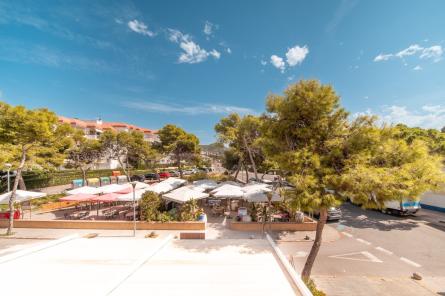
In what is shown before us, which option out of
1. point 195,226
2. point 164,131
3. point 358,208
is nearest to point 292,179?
point 195,226

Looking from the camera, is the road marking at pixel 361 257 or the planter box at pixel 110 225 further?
the planter box at pixel 110 225

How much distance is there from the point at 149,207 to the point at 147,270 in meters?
8.85

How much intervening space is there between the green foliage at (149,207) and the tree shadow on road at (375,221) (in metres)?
14.6

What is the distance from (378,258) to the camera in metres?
10.0

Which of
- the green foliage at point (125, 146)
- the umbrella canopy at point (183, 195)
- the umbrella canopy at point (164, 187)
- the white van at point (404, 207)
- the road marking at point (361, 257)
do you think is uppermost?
the green foliage at point (125, 146)

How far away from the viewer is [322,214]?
8.94 m

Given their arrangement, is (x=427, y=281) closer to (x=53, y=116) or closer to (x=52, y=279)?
(x=52, y=279)

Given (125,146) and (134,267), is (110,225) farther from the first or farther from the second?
(125,146)

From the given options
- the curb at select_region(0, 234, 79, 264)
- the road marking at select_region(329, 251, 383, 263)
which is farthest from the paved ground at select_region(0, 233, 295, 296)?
the road marking at select_region(329, 251, 383, 263)

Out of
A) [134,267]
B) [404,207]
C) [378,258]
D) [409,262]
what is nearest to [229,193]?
[378,258]

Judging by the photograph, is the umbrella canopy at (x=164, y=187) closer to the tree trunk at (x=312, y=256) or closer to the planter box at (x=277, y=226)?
the planter box at (x=277, y=226)

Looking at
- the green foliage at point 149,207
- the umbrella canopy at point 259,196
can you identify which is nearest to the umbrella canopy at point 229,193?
the umbrella canopy at point 259,196

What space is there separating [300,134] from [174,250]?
292 inches

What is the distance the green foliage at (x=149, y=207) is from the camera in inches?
545
